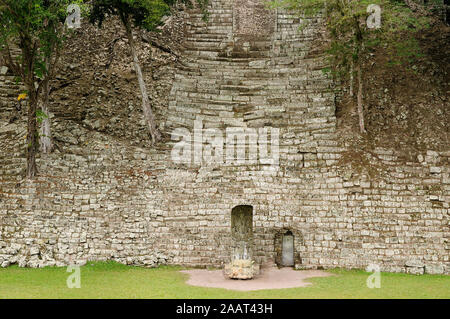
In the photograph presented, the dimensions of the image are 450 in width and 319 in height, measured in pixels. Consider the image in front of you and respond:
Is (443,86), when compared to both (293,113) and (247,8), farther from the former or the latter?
(247,8)

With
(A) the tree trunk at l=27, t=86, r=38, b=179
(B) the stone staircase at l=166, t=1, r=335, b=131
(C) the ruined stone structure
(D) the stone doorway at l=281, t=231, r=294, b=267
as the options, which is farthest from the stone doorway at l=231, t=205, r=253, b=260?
(A) the tree trunk at l=27, t=86, r=38, b=179

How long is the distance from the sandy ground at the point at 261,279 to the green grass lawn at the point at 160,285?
0.38m

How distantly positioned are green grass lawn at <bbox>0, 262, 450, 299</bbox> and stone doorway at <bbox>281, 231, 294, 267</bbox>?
4.58 feet

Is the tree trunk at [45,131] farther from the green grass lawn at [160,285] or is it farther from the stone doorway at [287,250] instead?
the stone doorway at [287,250]

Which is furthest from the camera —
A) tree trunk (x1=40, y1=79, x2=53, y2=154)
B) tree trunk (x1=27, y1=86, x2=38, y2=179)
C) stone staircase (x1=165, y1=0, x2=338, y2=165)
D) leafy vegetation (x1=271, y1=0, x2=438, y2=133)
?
stone staircase (x1=165, y1=0, x2=338, y2=165)

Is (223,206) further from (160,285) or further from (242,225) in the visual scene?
(160,285)

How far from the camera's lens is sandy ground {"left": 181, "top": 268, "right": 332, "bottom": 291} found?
1172 cm

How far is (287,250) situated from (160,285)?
4.69 meters

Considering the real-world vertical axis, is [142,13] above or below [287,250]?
above

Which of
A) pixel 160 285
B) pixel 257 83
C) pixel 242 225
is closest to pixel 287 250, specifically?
pixel 242 225

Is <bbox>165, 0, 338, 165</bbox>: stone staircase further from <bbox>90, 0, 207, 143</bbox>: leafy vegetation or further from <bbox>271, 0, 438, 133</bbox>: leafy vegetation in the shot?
<bbox>271, 0, 438, 133</bbox>: leafy vegetation

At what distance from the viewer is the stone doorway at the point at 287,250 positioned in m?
14.5

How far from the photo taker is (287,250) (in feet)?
47.9

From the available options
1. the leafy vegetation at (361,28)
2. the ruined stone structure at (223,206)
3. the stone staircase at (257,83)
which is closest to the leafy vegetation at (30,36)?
the ruined stone structure at (223,206)
